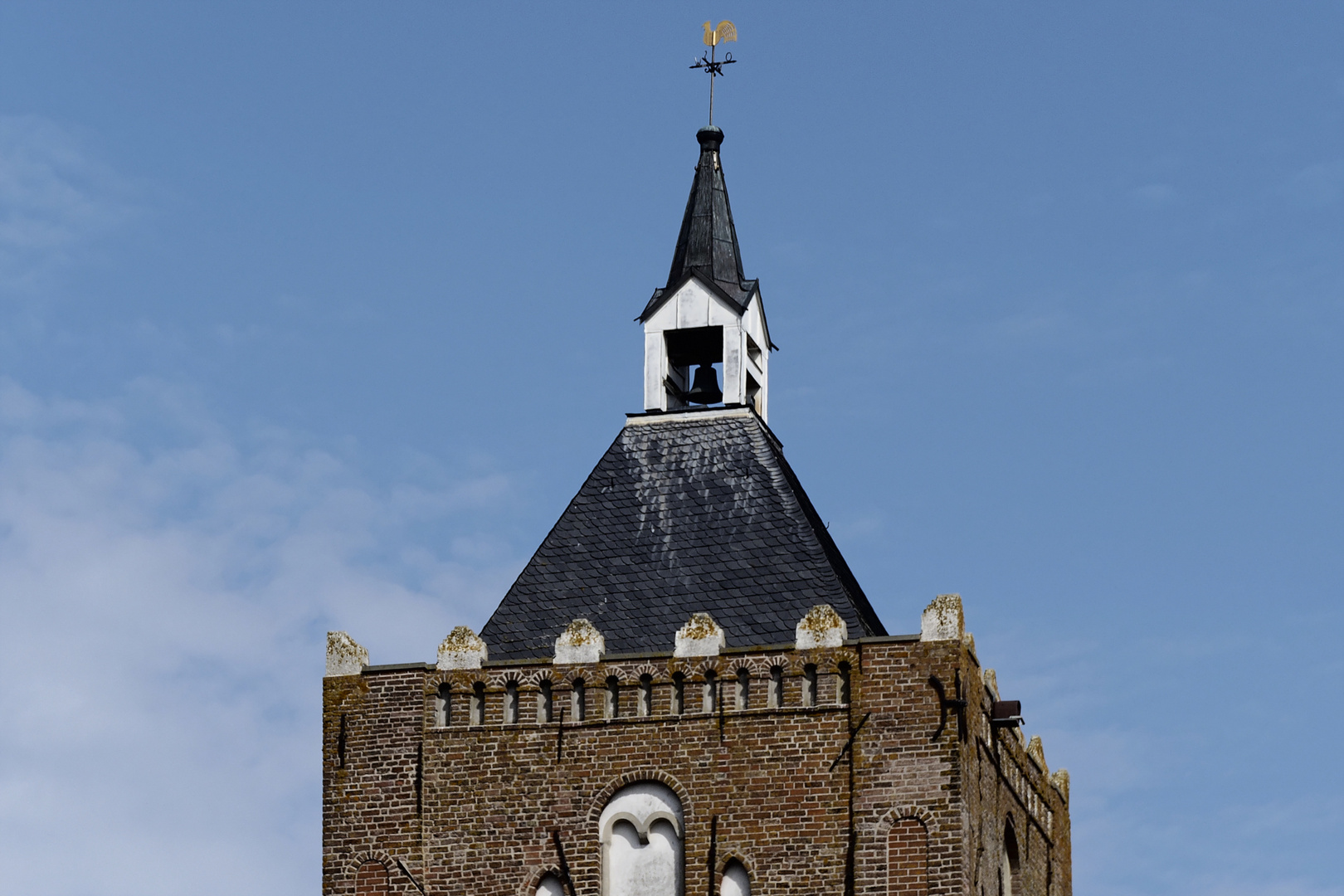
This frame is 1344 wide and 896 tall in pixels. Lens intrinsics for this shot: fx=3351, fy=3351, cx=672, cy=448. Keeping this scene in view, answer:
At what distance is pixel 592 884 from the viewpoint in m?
43.2

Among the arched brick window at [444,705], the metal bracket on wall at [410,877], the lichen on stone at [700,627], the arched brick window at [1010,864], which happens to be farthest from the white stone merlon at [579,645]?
the arched brick window at [1010,864]

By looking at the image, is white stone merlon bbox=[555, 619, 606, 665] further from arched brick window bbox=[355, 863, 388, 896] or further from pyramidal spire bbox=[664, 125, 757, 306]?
pyramidal spire bbox=[664, 125, 757, 306]

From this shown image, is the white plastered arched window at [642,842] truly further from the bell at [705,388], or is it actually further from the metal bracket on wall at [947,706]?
the bell at [705,388]

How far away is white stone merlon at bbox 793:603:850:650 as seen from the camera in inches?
1711

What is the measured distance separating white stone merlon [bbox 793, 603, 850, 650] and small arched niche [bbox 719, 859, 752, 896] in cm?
296

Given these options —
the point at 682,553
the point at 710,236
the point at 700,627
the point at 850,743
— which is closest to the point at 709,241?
the point at 710,236

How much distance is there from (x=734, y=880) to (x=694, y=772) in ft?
4.98

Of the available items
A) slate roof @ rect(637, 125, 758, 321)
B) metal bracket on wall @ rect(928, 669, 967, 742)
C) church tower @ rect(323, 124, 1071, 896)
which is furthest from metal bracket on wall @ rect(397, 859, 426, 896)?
slate roof @ rect(637, 125, 758, 321)

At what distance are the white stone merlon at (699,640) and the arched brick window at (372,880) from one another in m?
4.79

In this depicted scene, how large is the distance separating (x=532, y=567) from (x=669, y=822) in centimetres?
510

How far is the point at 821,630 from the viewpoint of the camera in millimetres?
43562

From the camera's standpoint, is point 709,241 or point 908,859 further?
point 709,241

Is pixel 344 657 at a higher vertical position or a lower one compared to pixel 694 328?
A: lower

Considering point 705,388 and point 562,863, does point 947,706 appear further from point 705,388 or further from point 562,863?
point 705,388
